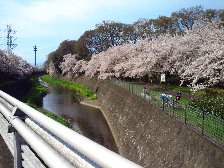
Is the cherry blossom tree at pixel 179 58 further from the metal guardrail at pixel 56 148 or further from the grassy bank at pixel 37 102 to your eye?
the metal guardrail at pixel 56 148

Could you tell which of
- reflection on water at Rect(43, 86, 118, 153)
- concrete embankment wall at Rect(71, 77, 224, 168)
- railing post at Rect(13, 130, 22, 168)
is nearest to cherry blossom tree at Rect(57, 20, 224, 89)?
concrete embankment wall at Rect(71, 77, 224, 168)

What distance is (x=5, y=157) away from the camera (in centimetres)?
674

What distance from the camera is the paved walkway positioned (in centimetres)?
629

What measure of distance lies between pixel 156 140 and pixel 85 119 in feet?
64.2

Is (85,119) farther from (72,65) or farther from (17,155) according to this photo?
(72,65)

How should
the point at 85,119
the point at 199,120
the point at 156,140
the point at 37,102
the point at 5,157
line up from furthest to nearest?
the point at 37,102, the point at 85,119, the point at 156,140, the point at 199,120, the point at 5,157

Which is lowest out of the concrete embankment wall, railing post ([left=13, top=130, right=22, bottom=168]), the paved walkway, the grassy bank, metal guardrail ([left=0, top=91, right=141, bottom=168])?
the grassy bank

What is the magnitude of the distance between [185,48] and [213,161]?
77.9 ft

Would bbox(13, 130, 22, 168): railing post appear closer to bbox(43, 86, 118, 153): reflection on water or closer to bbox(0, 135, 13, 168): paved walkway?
bbox(0, 135, 13, 168): paved walkway

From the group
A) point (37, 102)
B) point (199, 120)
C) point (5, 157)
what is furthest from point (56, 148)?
point (37, 102)

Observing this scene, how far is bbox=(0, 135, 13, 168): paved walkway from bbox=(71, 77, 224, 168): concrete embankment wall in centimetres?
803

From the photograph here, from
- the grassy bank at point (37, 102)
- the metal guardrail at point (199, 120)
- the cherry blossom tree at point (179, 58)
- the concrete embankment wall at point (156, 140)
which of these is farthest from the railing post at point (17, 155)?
the grassy bank at point (37, 102)

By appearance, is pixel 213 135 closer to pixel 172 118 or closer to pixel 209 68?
pixel 172 118

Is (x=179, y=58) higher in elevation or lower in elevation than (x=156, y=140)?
higher
